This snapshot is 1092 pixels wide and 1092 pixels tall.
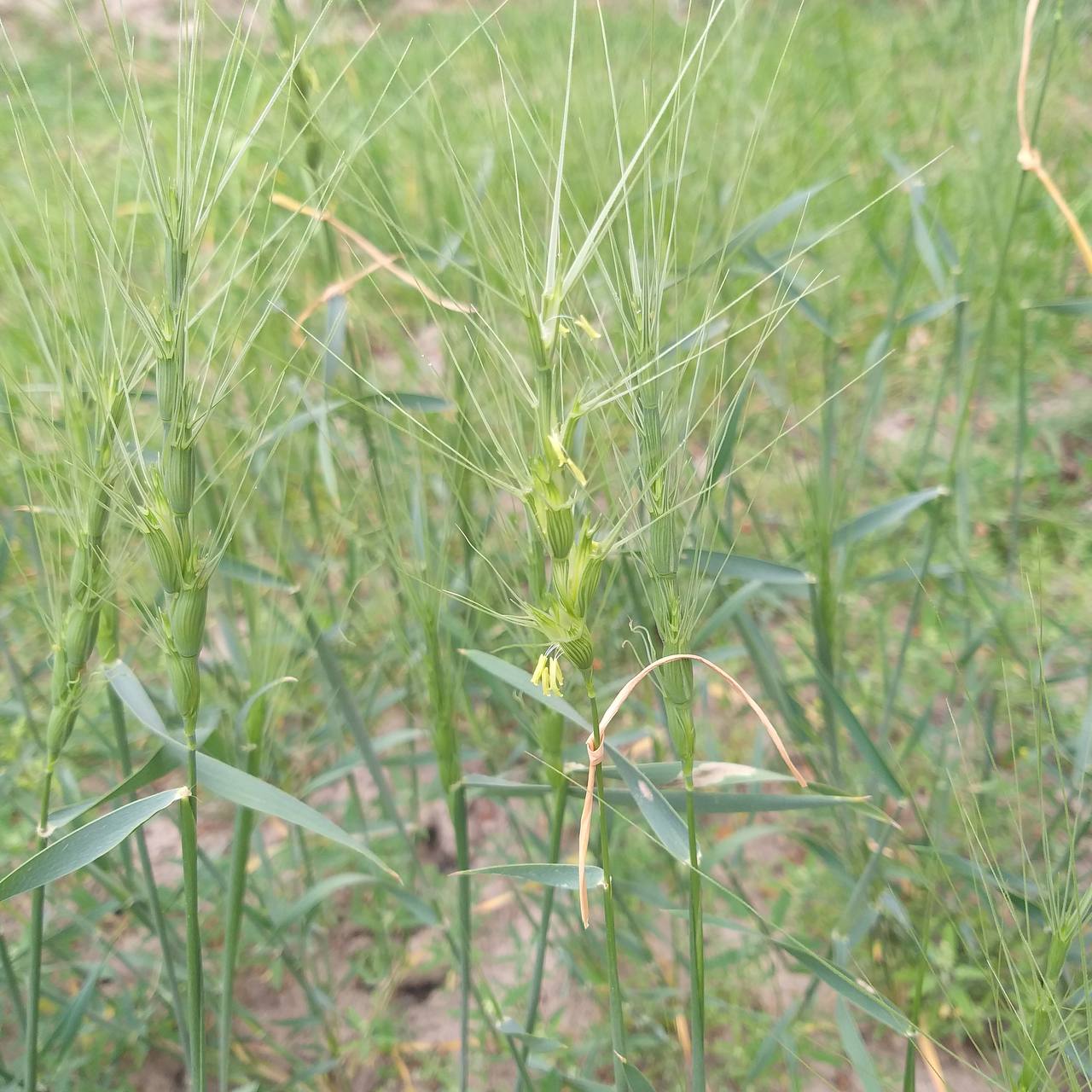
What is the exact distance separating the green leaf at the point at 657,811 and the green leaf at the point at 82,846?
0.75 ft

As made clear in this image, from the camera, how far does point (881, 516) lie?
76 centimetres

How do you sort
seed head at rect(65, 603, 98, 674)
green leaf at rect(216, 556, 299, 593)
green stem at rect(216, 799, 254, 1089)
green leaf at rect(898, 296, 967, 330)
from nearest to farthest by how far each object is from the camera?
1. seed head at rect(65, 603, 98, 674)
2. green stem at rect(216, 799, 254, 1089)
3. green leaf at rect(216, 556, 299, 593)
4. green leaf at rect(898, 296, 967, 330)

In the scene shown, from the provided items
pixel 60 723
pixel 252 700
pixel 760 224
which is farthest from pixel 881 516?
pixel 60 723

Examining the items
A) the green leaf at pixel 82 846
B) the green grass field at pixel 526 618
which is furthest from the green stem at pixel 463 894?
the green leaf at pixel 82 846

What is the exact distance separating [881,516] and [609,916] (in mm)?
426

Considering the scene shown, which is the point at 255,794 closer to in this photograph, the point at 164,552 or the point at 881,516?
the point at 164,552

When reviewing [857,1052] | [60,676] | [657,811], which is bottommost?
[857,1052]

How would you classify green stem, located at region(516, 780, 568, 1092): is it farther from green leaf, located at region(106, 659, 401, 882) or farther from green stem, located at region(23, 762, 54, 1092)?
green stem, located at region(23, 762, 54, 1092)

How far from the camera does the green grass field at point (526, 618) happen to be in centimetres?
49

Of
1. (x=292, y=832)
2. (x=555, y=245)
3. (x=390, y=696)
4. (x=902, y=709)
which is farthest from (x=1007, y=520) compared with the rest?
(x=555, y=245)

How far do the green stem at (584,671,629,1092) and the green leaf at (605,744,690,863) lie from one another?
3 centimetres

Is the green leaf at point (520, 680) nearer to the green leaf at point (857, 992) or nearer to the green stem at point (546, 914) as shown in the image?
the green stem at point (546, 914)

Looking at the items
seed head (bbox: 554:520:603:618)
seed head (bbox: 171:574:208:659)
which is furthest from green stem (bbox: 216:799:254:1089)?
seed head (bbox: 554:520:603:618)

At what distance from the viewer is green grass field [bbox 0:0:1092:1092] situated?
19.2 inches
